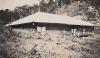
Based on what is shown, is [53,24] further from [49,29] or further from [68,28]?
[68,28]

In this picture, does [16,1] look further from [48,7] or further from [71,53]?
[71,53]

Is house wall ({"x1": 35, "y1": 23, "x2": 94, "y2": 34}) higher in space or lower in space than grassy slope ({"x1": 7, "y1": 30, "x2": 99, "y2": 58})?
lower

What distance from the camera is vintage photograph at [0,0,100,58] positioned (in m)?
10.4

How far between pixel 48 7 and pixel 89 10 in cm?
372

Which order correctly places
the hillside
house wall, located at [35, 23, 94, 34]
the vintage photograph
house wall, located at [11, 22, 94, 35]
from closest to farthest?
1. the hillside
2. the vintage photograph
3. house wall, located at [11, 22, 94, 35]
4. house wall, located at [35, 23, 94, 34]

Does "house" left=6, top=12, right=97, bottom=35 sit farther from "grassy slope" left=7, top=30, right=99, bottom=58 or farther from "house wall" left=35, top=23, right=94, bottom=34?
"grassy slope" left=7, top=30, right=99, bottom=58

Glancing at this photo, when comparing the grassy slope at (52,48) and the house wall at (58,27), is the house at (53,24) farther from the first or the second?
the grassy slope at (52,48)

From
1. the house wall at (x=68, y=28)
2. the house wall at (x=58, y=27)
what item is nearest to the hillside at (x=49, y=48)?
the house wall at (x=58, y=27)

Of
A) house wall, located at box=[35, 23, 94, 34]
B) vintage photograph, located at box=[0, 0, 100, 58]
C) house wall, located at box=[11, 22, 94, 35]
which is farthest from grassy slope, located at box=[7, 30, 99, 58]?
house wall, located at box=[35, 23, 94, 34]

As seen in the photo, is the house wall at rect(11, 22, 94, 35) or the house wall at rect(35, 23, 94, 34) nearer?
the house wall at rect(11, 22, 94, 35)

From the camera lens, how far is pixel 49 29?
16844mm

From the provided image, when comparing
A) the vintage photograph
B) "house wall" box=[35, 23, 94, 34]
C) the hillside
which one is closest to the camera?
the hillside

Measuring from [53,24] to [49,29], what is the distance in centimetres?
54

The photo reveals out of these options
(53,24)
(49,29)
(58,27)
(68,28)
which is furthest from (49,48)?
(68,28)
